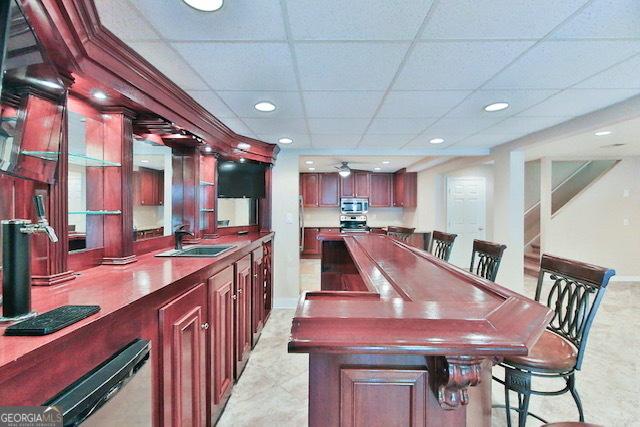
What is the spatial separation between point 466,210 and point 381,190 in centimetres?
198

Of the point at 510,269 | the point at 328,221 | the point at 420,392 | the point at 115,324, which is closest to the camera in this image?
the point at 420,392

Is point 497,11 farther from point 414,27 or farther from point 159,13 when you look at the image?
point 159,13

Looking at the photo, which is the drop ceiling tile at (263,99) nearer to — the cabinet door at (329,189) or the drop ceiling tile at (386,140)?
the drop ceiling tile at (386,140)

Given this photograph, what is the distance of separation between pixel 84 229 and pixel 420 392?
1.86 meters

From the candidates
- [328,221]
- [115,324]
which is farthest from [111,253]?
[328,221]

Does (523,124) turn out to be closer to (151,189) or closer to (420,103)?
(420,103)

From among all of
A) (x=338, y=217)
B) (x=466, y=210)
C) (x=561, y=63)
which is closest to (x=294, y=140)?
(x=561, y=63)

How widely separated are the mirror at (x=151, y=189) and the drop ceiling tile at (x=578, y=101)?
3093 millimetres

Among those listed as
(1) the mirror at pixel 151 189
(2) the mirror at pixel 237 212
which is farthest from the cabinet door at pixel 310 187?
(1) the mirror at pixel 151 189

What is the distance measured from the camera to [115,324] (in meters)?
0.97

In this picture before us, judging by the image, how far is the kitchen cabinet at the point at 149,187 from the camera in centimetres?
214

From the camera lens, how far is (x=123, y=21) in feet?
4.17

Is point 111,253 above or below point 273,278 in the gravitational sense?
above

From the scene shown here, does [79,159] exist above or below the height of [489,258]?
above
